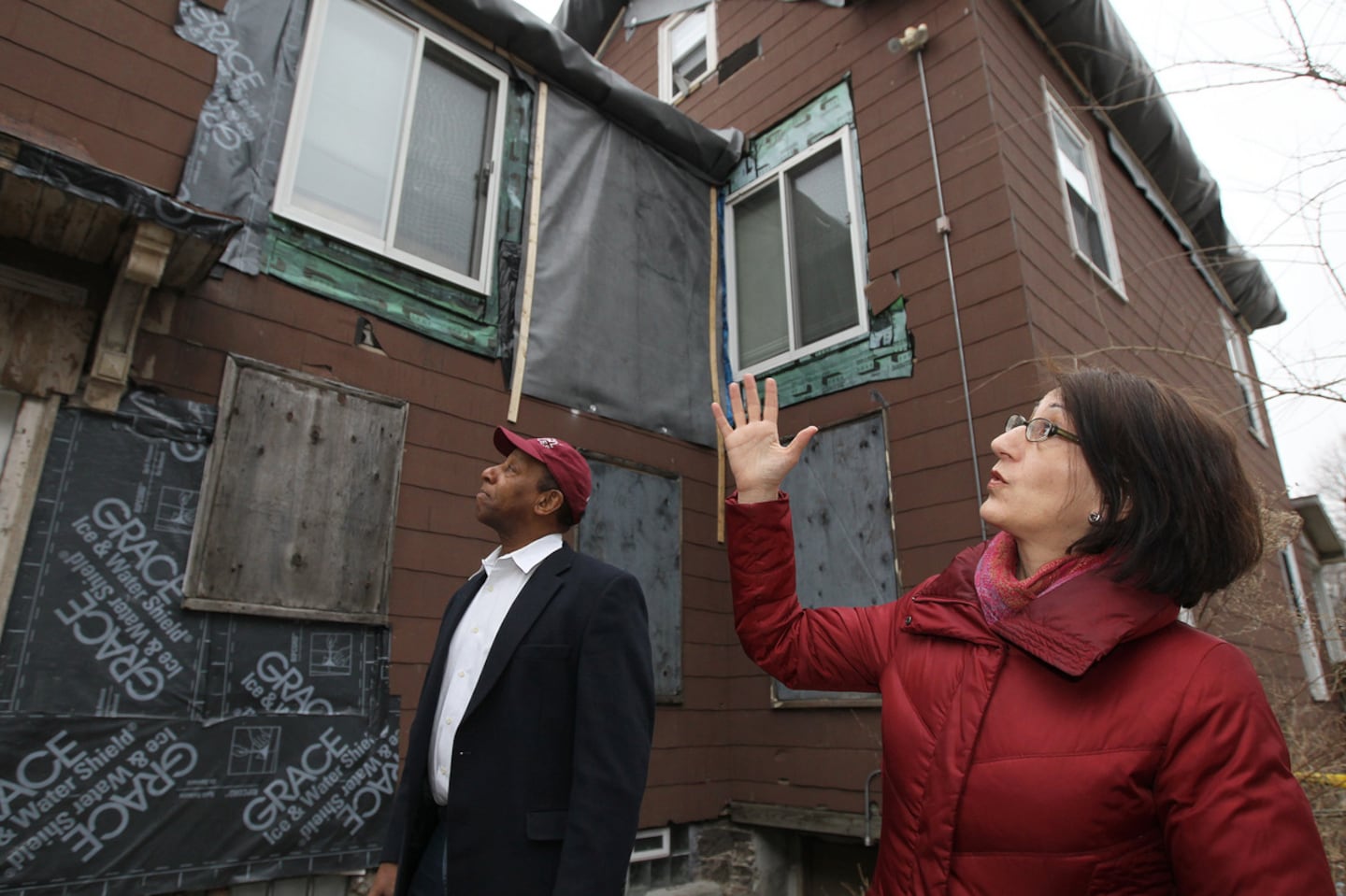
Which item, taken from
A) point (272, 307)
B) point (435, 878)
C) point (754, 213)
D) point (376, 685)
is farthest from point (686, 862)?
point (754, 213)

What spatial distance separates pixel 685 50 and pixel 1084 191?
431 centimetres

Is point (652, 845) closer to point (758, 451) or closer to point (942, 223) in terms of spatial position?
point (758, 451)

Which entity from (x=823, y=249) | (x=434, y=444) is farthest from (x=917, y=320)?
(x=434, y=444)

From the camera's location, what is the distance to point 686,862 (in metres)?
5.23

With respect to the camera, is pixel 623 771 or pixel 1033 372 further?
pixel 1033 372

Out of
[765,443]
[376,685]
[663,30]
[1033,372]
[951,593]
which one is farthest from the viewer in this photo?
[663,30]

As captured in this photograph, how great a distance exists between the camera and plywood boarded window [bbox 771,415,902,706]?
518 centimetres

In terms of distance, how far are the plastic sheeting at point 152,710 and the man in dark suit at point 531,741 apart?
1718mm

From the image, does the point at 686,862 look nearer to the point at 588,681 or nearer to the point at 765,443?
the point at 588,681

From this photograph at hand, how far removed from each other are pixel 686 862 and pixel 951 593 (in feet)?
14.7

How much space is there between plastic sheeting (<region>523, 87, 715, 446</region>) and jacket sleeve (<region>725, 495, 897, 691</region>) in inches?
147

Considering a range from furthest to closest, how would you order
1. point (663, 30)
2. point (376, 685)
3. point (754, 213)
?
point (663, 30), point (754, 213), point (376, 685)

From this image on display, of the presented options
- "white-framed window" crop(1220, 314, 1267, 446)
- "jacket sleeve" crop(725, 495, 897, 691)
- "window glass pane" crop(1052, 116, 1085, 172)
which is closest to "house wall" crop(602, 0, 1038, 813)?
"window glass pane" crop(1052, 116, 1085, 172)

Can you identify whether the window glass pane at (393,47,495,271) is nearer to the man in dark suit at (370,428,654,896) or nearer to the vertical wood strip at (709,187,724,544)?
the vertical wood strip at (709,187,724,544)
